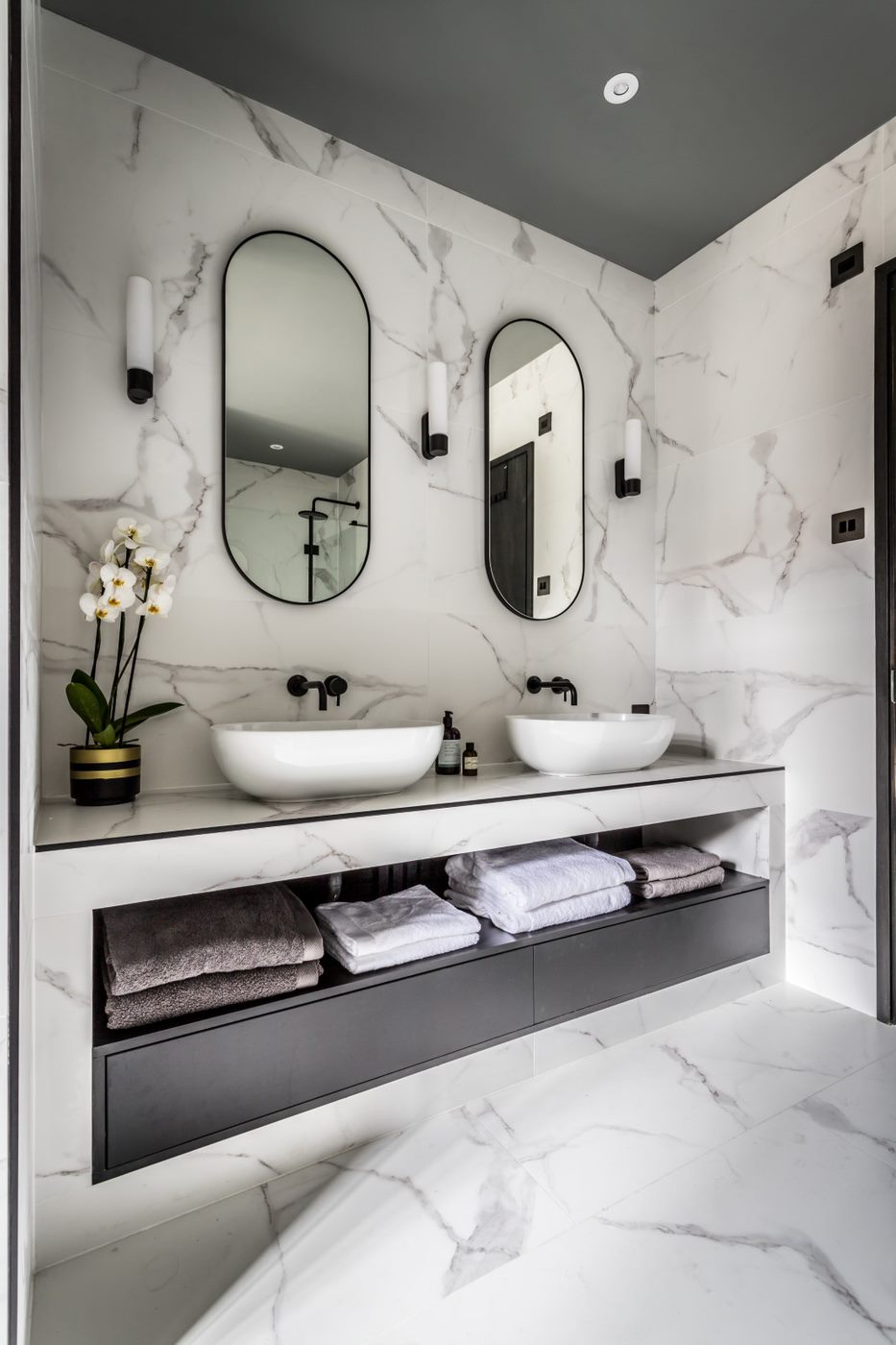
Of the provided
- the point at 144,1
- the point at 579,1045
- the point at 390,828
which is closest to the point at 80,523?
the point at 390,828

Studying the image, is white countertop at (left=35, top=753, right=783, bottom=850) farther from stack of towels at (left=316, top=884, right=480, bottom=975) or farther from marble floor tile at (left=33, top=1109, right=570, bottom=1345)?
marble floor tile at (left=33, top=1109, right=570, bottom=1345)

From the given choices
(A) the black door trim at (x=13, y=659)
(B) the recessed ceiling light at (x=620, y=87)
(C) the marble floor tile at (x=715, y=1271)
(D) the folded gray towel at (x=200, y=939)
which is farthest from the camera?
(B) the recessed ceiling light at (x=620, y=87)

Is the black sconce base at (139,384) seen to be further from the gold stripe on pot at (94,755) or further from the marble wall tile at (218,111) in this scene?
the gold stripe on pot at (94,755)

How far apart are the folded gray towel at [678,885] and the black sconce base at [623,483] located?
128cm

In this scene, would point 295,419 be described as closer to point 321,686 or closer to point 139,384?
point 139,384

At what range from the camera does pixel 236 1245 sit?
3.82ft

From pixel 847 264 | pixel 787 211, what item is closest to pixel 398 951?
pixel 847 264

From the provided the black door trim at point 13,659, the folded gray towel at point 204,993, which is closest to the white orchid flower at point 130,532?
the black door trim at point 13,659

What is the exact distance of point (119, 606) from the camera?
145 cm

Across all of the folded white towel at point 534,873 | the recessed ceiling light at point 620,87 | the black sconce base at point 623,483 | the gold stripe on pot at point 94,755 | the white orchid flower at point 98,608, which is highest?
the recessed ceiling light at point 620,87

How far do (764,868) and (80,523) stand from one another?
2.11 m

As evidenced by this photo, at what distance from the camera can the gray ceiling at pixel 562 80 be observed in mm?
1583

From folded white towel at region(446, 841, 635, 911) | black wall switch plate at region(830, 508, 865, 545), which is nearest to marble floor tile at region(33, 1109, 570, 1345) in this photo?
folded white towel at region(446, 841, 635, 911)

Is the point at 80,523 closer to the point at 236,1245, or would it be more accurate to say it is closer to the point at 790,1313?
the point at 236,1245
